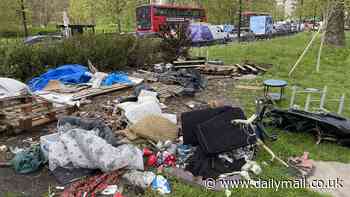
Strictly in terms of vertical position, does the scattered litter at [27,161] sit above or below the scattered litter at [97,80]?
below

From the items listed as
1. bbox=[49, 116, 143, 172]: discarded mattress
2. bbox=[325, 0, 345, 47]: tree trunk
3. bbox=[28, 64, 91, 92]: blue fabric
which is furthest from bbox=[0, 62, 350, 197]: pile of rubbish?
bbox=[325, 0, 345, 47]: tree trunk

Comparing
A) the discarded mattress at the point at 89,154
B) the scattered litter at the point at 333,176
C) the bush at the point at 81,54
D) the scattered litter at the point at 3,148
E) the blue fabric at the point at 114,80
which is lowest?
the scattered litter at the point at 333,176

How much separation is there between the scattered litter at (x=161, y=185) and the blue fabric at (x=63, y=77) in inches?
207

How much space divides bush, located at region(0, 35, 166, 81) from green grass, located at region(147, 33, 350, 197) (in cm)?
375

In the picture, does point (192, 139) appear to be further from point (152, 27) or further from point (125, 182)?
point (152, 27)

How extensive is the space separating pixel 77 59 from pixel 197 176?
7.16 metres

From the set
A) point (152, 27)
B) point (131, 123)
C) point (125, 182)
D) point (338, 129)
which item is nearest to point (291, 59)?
point (338, 129)

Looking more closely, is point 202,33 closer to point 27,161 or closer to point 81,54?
point 81,54

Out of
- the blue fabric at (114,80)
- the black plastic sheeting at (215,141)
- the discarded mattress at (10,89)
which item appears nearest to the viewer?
the black plastic sheeting at (215,141)

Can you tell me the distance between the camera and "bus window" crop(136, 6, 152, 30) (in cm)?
2445

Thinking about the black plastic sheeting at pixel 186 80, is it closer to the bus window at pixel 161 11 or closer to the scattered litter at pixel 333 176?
the scattered litter at pixel 333 176

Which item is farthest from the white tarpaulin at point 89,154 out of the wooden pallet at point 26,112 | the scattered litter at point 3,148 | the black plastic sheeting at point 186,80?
the black plastic sheeting at point 186,80

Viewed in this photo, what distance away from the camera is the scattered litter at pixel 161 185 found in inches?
136

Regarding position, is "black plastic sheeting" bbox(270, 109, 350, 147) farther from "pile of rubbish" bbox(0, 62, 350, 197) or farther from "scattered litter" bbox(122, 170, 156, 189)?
"scattered litter" bbox(122, 170, 156, 189)
